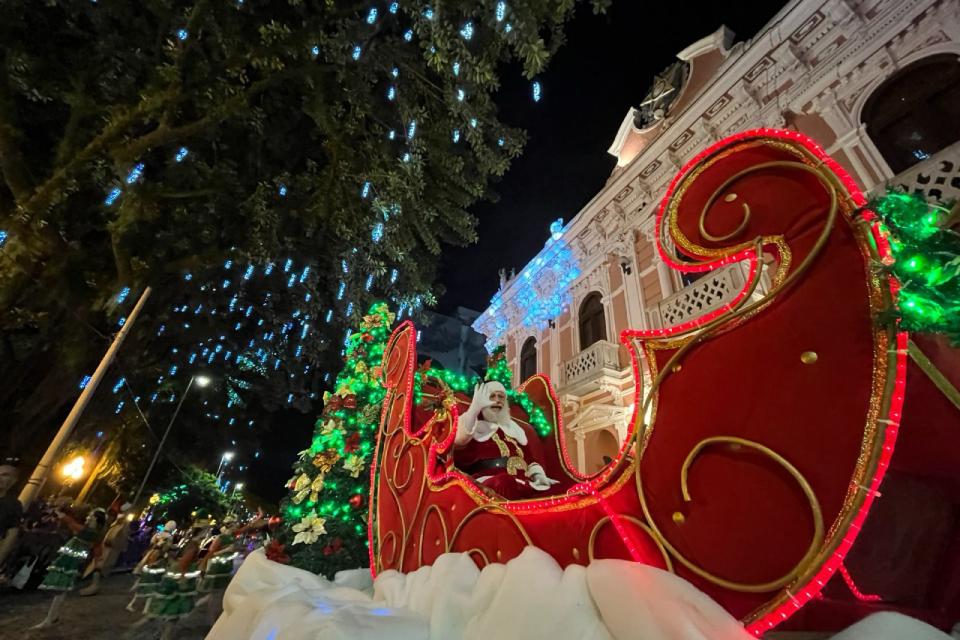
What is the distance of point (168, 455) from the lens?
45.4 ft

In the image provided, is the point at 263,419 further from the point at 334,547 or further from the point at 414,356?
the point at 414,356

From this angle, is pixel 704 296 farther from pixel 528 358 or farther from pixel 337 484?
pixel 337 484

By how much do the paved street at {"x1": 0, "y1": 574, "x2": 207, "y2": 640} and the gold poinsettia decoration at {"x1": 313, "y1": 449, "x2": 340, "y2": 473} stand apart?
8.26ft

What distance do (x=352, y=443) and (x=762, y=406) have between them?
4938 millimetres

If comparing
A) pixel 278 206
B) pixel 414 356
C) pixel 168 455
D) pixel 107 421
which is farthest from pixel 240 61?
pixel 168 455

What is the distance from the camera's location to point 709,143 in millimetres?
8266

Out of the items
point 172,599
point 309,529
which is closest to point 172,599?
point 172,599

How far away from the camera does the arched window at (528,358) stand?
12.9m

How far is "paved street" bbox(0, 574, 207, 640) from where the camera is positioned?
4.32 meters

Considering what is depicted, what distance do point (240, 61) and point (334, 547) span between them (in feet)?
21.9

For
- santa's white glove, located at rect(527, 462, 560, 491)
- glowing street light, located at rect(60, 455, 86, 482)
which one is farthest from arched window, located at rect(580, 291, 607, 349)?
glowing street light, located at rect(60, 455, 86, 482)

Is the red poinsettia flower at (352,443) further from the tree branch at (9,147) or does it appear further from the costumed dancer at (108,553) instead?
the costumed dancer at (108,553)

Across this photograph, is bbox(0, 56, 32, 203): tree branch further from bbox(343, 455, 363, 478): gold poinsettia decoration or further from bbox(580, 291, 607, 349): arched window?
bbox(580, 291, 607, 349): arched window

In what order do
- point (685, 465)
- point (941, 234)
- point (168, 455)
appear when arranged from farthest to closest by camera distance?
point (168, 455) < point (685, 465) < point (941, 234)
